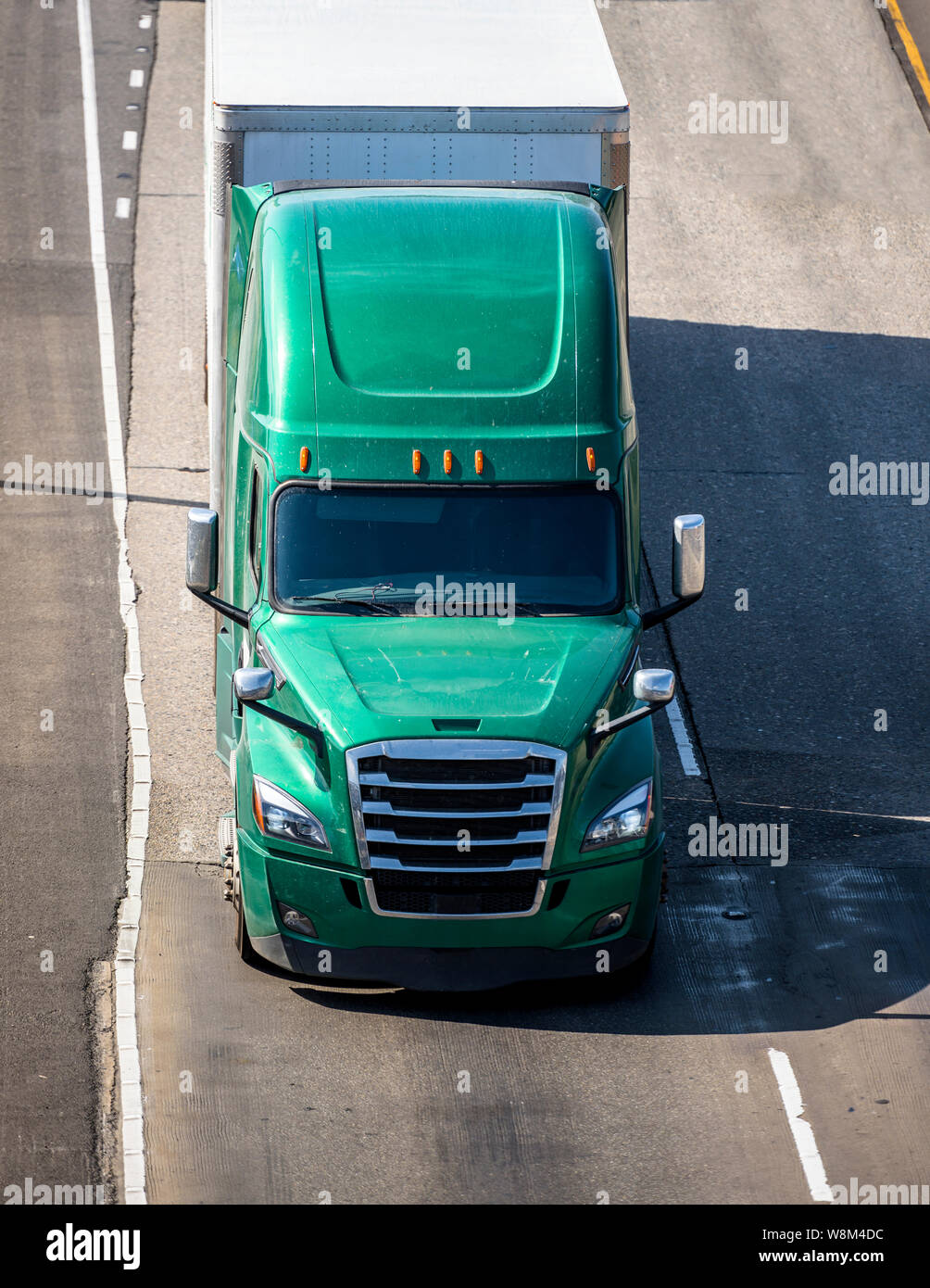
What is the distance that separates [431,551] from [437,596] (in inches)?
10.1

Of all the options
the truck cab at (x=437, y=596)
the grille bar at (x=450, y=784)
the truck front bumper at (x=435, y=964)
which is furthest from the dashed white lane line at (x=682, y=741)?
the grille bar at (x=450, y=784)

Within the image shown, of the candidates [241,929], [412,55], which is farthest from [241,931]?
[412,55]

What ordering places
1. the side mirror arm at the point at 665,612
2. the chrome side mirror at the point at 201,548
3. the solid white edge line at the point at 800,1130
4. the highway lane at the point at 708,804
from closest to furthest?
the solid white edge line at the point at 800,1130 < the highway lane at the point at 708,804 < the chrome side mirror at the point at 201,548 < the side mirror arm at the point at 665,612

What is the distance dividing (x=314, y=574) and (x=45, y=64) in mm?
15215

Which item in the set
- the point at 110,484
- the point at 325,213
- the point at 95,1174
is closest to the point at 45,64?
the point at 110,484

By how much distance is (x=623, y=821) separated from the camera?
985 centimetres

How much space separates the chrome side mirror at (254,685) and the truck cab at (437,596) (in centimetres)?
2

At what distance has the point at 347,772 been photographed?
9570mm

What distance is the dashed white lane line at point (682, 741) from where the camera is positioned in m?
12.6

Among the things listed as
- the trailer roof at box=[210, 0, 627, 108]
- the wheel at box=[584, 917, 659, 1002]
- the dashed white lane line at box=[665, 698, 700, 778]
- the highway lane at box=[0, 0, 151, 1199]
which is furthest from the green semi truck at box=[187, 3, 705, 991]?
the dashed white lane line at box=[665, 698, 700, 778]

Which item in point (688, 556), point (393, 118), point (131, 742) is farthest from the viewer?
point (131, 742)

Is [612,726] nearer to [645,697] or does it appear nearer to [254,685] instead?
[645,697]

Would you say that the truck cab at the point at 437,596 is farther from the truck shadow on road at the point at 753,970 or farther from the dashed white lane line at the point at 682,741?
the dashed white lane line at the point at 682,741
